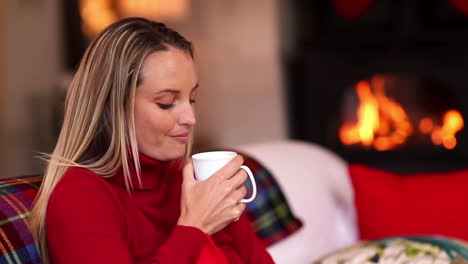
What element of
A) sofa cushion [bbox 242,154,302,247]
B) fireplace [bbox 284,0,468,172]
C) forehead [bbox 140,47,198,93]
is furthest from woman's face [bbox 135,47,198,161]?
fireplace [bbox 284,0,468,172]

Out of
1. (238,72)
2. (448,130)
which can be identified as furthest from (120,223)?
(448,130)

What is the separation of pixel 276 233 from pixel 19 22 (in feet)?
8.61

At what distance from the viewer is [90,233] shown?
0.95 meters

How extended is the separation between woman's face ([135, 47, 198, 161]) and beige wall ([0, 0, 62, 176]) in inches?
112

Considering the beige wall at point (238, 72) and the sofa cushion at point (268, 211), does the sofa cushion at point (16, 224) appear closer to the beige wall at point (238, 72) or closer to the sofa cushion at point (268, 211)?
the sofa cushion at point (268, 211)

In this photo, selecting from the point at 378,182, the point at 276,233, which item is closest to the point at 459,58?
the point at 378,182

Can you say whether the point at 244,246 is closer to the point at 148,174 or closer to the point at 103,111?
the point at 148,174

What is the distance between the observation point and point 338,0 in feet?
11.6

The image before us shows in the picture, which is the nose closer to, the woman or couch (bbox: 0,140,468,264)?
the woman

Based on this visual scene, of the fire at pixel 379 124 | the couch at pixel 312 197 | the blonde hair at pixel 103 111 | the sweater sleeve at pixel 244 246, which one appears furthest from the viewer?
the fire at pixel 379 124

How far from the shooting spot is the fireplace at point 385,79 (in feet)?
11.4

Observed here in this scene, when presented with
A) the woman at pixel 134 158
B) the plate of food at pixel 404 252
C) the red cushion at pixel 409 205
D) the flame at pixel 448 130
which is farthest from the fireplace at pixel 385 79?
the woman at pixel 134 158

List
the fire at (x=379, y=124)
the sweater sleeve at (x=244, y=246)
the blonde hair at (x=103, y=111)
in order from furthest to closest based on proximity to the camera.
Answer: the fire at (x=379, y=124) < the sweater sleeve at (x=244, y=246) < the blonde hair at (x=103, y=111)

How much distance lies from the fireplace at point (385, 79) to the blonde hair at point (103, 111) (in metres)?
2.54
